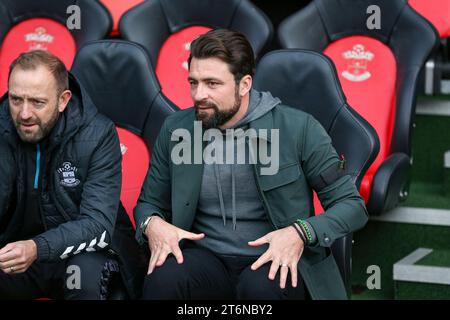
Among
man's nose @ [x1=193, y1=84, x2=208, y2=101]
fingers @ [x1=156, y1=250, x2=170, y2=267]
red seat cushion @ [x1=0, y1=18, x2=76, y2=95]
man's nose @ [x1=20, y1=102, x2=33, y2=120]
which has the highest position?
red seat cushion @ [x1=0, y1=18, x2=76, y2=95]

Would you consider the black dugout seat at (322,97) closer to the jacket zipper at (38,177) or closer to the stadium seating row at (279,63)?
the stadium seating row at (279,63)

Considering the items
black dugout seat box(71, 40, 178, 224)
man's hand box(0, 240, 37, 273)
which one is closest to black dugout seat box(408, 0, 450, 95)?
black dugout seat box(71, 40, 178, 224)

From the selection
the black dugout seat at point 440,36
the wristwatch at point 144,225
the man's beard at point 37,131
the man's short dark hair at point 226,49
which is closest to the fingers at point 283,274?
the wristwatch at point 144,225

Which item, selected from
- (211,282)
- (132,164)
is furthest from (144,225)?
(132,164)

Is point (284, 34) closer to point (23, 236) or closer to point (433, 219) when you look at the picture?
point (433, 219)

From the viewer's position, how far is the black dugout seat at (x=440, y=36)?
3.13 metres

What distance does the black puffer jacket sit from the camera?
7.70ft

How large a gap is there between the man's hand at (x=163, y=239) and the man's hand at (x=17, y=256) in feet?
0.85

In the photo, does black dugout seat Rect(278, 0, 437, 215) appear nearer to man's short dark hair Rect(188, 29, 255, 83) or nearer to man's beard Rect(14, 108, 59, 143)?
man's short dark hair Rect(188, 29, 255, 83)

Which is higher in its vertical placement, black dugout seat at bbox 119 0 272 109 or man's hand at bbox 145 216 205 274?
black dugout seat at bbox 119 0 272 109

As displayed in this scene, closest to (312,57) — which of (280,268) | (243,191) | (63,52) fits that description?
(243,191)

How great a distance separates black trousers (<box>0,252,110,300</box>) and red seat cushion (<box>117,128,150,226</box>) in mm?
416

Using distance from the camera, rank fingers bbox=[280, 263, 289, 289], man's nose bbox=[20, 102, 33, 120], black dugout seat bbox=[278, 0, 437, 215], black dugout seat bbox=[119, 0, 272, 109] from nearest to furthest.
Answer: fingers bbox=[280, 263, 289, 289] < man's nose bbox=[20, 102, 33, 120] < black dugout seat bbox=[278, 0, 437, 215] < black dugout seat bbox=[119, 0, 272, 109]

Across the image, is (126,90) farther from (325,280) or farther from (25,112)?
(325,280)
